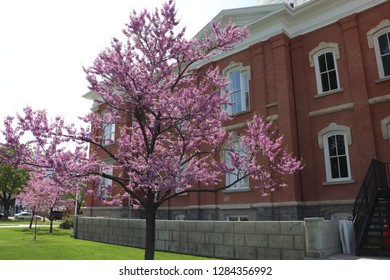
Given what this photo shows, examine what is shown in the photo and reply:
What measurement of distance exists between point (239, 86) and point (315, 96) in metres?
4.76

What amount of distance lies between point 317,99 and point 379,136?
3537 millimetres

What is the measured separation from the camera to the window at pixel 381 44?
15266 mm

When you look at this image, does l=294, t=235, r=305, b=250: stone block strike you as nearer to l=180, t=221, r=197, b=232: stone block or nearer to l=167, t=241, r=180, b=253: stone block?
l=180, t=221, r=197, b=232: stone block

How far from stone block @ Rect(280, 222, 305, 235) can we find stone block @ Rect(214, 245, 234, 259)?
2300 mm

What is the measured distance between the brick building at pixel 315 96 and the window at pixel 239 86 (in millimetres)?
62

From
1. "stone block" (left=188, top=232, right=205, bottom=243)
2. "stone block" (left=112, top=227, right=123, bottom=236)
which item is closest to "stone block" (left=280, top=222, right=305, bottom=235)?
"stone block" (left=188, top=232, right=205, bottom=243)

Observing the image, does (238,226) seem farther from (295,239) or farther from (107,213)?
(107,213)

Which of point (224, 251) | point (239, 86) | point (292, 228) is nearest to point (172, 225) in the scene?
point (224, 251)

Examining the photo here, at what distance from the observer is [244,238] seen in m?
12.1

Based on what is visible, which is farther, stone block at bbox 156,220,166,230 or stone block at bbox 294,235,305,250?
stone block at bbox 156,220,166,230

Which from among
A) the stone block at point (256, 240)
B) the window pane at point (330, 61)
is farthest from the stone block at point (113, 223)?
the window pane at point (330, 61)

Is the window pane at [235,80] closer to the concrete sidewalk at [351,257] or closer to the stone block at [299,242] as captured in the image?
the stone block at [299,242]

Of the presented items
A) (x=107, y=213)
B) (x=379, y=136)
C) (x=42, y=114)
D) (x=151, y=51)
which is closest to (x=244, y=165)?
(x=151, y=51)

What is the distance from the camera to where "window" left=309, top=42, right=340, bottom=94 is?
1677 cm
